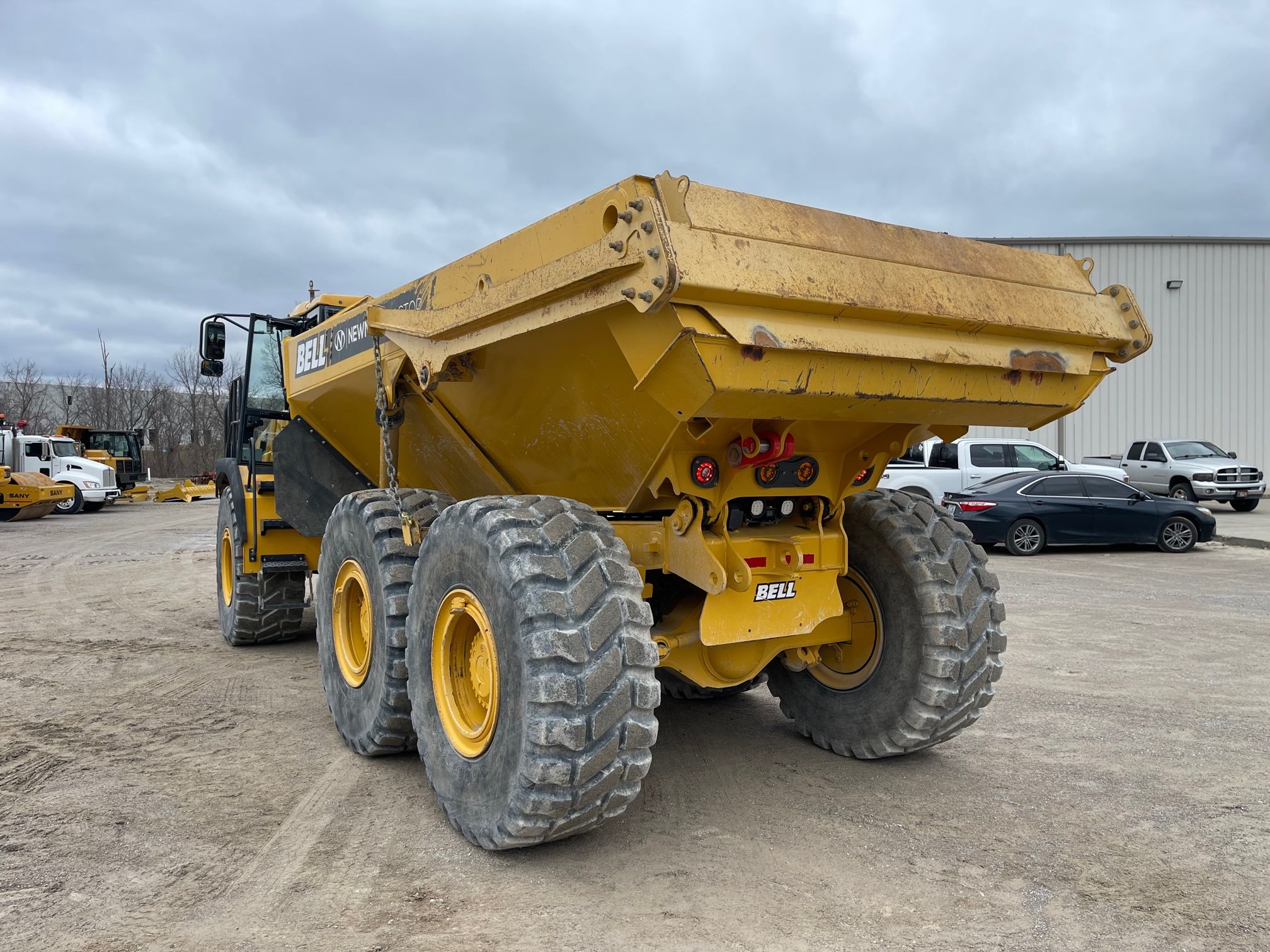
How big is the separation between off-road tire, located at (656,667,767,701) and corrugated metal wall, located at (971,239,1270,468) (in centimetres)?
2449

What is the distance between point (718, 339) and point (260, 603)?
17.8 ft

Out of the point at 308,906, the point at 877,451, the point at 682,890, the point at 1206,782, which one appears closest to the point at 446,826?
the point at 308,906

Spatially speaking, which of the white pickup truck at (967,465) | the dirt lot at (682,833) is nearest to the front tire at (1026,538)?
the white pickup truck at (967,465)

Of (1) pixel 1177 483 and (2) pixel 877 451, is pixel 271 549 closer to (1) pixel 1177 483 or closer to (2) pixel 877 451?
(2) pixel 877 451

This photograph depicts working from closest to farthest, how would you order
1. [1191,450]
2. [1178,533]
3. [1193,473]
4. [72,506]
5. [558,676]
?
[558,676]
[1178,533]
[1193,473]
[1191,450]
[72,506]

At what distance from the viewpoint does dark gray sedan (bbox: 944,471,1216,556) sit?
14391 mm

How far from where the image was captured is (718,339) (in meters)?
3.04

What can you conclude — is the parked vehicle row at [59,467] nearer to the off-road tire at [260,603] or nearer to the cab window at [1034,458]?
the off-road tire at [260,603]

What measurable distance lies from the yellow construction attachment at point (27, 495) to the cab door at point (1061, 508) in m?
22.6

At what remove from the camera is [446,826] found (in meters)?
3.80

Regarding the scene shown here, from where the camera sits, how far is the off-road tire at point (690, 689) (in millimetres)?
5547

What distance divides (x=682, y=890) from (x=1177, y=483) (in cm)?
2288

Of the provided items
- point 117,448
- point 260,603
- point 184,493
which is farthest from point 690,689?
point 117,448

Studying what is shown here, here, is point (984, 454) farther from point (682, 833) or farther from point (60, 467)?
point (60, 467)
